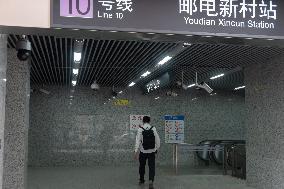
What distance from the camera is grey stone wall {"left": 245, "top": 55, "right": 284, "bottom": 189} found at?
812cm

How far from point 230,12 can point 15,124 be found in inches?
168

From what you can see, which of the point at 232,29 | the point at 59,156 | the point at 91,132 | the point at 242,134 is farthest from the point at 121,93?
the point at 232,29

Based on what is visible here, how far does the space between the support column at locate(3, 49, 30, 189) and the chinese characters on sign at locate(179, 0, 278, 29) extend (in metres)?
3.86

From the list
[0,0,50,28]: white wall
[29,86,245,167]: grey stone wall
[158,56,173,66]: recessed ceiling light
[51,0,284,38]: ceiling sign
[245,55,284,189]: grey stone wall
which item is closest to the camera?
[0,0,50,28]: white wall

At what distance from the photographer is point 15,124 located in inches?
282

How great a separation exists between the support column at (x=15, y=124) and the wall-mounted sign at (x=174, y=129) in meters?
8.19

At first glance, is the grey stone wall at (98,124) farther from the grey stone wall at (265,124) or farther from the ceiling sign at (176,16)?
the ceiling sign at (176,16)

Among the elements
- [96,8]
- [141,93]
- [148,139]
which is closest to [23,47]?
[96,8]

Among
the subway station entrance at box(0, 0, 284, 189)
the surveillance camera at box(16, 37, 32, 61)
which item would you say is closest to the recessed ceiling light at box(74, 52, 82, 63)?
the subway station entrance at box(0, 0, 284, 189)

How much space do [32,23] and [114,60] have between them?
5.03 meters

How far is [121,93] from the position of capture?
1497cm

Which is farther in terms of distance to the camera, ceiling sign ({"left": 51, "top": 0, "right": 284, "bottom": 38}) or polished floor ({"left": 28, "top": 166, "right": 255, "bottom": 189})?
polished floor ({"left": 28, "top": 166, "right": 255, "bottom": 189})

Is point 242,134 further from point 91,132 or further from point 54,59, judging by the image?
point 54,59

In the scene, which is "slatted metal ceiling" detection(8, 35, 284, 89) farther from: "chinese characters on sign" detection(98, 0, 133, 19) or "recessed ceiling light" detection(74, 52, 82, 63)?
"chinese characters on sign" detection(98, 0, 133, 19)
